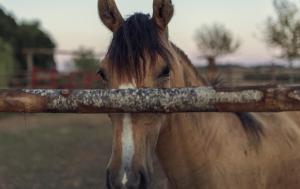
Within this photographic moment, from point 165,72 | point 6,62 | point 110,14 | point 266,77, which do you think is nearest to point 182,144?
point 165,72

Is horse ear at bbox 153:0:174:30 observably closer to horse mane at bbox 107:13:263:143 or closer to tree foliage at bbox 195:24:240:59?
horse mane at bbox 107:13:263:143

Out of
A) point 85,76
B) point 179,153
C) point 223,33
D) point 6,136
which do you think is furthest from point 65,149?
point 223,33

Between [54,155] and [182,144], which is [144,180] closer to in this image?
[182,144]

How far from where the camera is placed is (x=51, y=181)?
25.9ft

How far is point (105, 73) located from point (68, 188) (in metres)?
4.90

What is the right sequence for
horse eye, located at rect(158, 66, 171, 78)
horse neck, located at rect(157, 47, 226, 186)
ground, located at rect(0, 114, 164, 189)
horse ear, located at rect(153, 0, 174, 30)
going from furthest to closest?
ground, located at rect(0, 114, 164, 189)
horse neck, located at rect(157, 47, 226, 186)
horse ear, located at rect(153, 0, 174, 30)
horse eye, located at rect(158, 66, 171, 78)

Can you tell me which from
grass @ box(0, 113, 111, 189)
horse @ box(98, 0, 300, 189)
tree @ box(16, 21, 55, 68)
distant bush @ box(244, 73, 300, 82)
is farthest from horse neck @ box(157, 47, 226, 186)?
tree @ box(16, 21, 55, 68)

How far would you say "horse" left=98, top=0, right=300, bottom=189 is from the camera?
8.42ft

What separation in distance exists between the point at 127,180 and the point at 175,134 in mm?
858

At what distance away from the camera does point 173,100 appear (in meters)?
2.50

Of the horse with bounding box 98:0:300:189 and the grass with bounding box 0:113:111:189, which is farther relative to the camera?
the grass with bounding box 0:113:111:189

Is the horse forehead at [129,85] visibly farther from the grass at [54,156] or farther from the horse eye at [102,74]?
the grass at [54,156]

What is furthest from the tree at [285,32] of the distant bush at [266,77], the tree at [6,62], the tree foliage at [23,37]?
the tree foliage at [23,37]

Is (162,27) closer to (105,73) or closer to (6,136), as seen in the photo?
(105,73)
